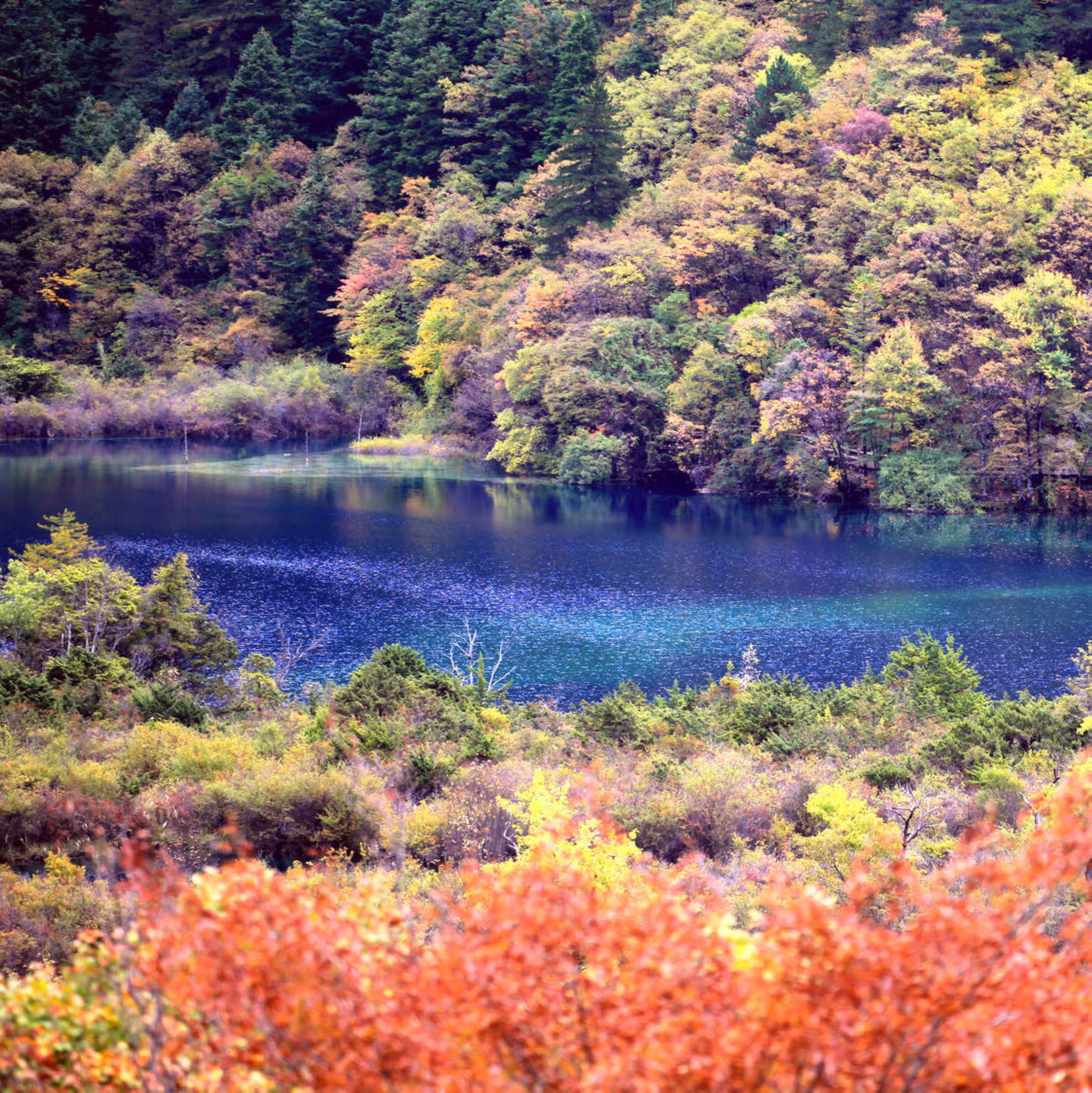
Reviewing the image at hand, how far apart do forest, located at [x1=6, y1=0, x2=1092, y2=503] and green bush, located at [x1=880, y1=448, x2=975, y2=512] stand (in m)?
0.15

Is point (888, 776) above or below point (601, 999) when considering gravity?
below

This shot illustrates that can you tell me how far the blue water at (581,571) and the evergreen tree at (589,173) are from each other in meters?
15.3

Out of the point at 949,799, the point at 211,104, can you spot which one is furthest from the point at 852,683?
the point at 211,104

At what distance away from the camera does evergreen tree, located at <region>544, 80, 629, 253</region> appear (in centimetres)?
5659

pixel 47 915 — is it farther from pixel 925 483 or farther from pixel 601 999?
pixel 925 483

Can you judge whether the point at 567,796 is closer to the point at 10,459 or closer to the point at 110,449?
the point at 10,459

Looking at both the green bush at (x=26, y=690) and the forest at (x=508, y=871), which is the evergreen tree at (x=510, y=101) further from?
the green bush at (x=26, y=690)

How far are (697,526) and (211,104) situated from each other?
61.8m

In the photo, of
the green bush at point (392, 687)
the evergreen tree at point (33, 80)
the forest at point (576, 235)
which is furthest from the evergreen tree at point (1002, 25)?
the evergreen tree at point (33, 80)

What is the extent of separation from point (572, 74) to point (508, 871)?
199 ft

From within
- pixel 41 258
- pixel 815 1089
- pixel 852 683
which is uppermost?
pixel 41 258

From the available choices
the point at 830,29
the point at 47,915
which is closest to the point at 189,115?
the point at 830,29

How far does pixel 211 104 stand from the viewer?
8506 cm

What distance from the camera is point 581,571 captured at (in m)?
33.6
